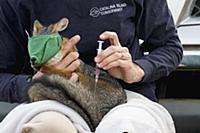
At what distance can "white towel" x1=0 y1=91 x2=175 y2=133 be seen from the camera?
1.01 m

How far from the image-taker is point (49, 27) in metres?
1.13

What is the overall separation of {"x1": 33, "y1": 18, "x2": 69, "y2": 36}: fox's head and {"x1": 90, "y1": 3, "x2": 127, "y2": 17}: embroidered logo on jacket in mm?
81

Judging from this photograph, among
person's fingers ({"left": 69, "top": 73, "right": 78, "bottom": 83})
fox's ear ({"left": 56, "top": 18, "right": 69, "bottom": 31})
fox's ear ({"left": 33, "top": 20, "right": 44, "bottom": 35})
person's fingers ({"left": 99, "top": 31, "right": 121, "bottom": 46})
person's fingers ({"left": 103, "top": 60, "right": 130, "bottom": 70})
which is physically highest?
fox's ear ({"left": 33, "top": 20, "right": 44, "bottom": 35})

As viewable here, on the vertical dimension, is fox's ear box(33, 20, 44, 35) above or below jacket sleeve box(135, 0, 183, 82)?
above

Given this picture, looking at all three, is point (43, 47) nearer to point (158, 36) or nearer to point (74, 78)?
point (74, 78)

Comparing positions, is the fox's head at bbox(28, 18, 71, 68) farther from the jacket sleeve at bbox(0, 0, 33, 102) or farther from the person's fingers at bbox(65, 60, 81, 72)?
the jacket sleeve at bbox(0, 0, 33, 102)

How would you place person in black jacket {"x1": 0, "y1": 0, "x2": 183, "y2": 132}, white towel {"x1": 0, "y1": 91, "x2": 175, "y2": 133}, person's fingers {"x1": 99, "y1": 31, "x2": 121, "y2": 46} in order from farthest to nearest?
person in black jacket {"x1": 0, "y1": 0, "x2": 183, "y2": 132} → person's fingers {"x1": 99, "y1": 31, "x2": 121, "y2": 46} → white towel {"x1": 0, "y1": 91, "x2": 175, "y2": 133}

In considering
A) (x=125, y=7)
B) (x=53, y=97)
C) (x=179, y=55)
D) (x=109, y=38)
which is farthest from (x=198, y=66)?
(x=53, y=97)

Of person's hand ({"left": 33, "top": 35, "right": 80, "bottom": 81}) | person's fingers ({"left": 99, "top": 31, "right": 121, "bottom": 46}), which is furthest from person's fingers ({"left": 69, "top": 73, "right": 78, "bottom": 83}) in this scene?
person's fingers ({"left": 99, "top": 31, "right": 121, "bottom": 46})

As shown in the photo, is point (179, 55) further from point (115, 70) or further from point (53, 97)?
point (53, 97)

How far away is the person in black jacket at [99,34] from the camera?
1.21 meters

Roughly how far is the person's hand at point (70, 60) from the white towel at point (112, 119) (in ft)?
0.29

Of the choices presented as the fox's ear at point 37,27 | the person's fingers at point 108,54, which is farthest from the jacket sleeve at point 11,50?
the person's fingers at point 108,54

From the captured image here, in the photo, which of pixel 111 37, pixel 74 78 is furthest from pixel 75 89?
pixel 111 37
